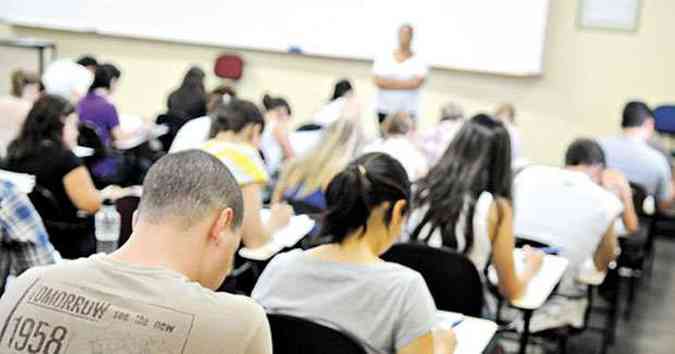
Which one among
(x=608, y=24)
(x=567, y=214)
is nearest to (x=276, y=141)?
(x=567, y=214)

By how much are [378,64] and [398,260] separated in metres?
4.21

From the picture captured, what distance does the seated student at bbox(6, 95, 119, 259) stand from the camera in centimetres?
382

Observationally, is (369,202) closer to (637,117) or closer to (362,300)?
(362,300)

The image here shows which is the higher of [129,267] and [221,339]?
[129,267]

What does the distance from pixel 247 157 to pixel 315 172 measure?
73 centimetres

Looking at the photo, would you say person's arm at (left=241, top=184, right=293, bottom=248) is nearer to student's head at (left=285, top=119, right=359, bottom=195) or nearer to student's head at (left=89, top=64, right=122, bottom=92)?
student's head at (left=285, top=119, right=359, bottom=195)

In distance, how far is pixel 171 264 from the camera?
1.62 m

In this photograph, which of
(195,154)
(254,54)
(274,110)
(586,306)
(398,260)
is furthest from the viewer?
(254,54)

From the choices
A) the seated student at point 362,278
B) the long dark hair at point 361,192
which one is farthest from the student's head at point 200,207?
the long dark hair at point 361,192

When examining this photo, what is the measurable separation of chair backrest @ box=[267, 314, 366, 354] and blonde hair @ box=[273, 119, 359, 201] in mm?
2043

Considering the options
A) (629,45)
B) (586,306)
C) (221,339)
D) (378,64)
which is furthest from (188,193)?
(629,45)

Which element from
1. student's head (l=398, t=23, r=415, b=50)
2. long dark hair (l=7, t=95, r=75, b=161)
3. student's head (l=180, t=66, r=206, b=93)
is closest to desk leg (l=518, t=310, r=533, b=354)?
long dark hair (l=7, t=95, r=75, b=161)

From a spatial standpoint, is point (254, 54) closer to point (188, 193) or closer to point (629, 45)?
point (629, 45)

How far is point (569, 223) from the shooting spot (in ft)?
12.7
